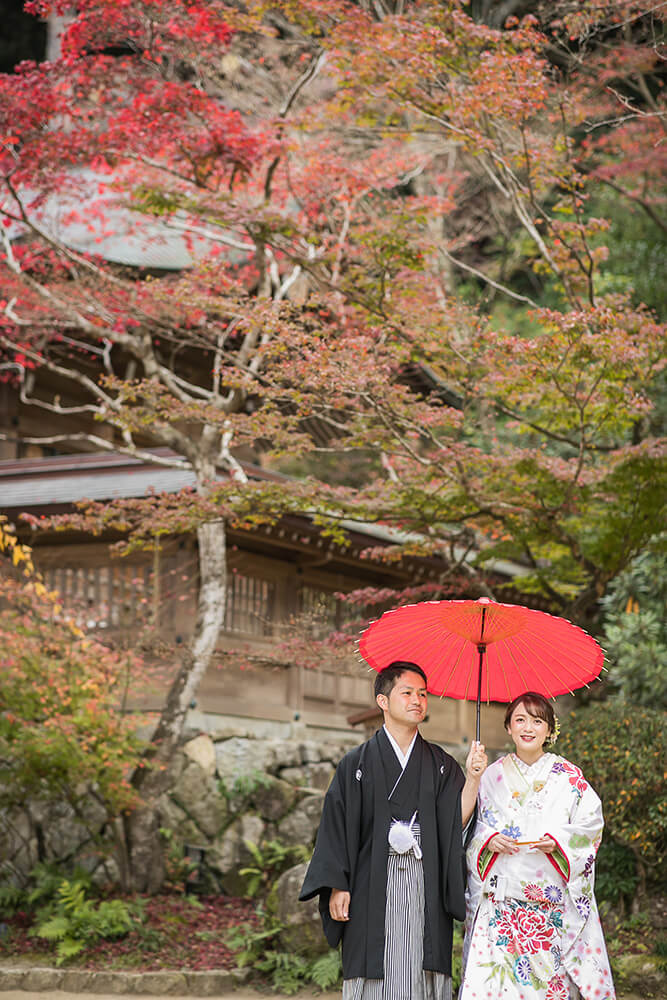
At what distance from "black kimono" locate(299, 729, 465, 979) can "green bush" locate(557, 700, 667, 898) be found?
355 centimetres

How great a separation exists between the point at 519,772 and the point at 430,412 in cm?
429

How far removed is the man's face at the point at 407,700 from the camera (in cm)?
439

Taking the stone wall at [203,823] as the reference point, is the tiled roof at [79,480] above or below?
above

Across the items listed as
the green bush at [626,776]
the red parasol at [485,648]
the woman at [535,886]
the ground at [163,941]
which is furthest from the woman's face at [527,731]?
the ground at [163,941]

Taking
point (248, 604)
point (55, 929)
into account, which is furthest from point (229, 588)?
→ point (55, 929)

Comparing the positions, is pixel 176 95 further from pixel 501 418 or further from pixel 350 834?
pixel 501 418

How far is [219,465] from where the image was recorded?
11258 millimetres

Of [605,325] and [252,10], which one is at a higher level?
[252,10]

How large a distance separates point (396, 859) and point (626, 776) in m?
3.82

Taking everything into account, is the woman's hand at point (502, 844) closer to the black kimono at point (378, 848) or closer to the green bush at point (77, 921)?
the black kimono at point (378, 848)

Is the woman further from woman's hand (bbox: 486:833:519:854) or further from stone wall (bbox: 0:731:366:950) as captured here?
stone wall (bbox: 0:731:366:950)

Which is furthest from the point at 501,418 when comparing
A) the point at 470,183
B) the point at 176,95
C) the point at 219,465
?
the point at 176,95

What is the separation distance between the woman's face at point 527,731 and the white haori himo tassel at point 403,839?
583mm

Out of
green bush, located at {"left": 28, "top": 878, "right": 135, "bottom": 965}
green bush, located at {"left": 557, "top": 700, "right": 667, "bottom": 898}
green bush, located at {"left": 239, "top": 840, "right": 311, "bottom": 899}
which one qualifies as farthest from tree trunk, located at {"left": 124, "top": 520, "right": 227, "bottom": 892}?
green bush, located at {"left": 557, "top": 700, "right": 667, "bottom": 898}
